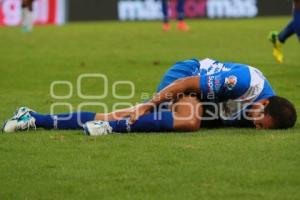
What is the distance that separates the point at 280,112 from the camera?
7879 mm

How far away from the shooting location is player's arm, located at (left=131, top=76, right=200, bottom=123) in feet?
25.8

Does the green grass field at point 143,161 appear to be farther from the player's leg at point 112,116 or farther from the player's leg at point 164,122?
the player's leg at point 112,116

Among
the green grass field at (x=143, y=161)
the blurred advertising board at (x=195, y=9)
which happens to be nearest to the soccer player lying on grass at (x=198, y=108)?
the green grass field at (x=143, y=161)

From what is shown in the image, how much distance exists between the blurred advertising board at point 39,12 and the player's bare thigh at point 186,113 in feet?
86.8

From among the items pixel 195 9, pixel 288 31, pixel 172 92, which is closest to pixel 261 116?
pixel 172 92

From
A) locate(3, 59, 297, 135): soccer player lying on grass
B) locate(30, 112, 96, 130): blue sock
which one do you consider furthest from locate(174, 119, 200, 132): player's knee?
locate(30, 112, 96, 130): blue sock

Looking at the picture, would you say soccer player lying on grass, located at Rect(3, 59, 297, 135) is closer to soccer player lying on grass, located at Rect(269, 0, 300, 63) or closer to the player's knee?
the player's knee

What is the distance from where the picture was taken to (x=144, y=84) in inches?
511

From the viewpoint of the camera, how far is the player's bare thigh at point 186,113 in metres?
7.85

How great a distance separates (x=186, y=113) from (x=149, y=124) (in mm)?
343

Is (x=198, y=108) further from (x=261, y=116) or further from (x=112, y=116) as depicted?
(x=112, y=116)

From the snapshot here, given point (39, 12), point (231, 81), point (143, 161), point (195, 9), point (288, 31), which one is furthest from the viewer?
point (195, 9)

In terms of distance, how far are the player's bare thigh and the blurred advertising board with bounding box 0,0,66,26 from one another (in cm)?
2647

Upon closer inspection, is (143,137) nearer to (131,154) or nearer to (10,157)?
(131,154)
